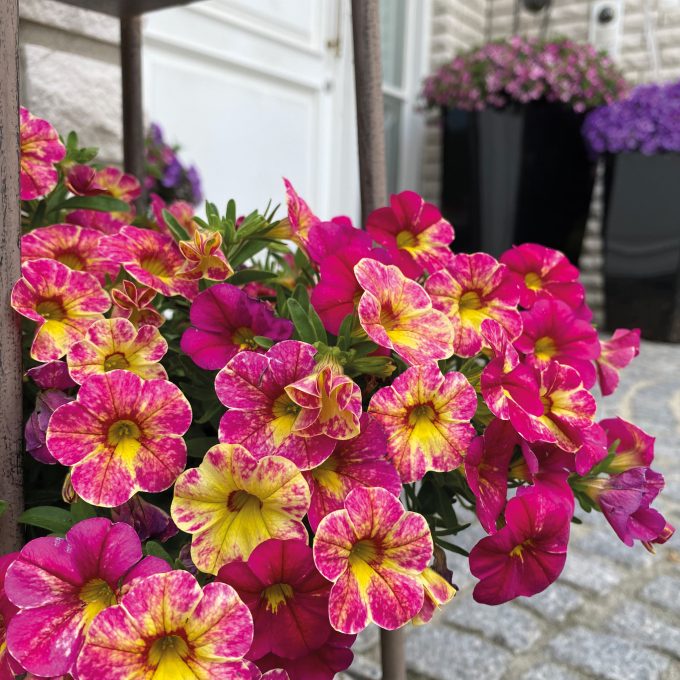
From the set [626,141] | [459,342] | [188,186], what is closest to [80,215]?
[459,342]

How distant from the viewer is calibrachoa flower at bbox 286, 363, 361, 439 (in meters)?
0.54

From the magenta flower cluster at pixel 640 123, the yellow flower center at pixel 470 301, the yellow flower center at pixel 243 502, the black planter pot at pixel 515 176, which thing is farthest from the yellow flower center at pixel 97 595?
the magenta flower cluster at pixel 640 123

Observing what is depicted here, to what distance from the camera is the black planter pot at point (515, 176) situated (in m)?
4.10

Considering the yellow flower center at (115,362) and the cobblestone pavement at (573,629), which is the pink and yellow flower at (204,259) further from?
the cobblestone pavement at (573,629)

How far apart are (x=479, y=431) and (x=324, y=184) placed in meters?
3.24

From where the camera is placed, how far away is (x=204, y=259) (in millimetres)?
681

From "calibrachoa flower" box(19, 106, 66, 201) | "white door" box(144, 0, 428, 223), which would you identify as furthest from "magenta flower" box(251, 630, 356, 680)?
"white door" box(144, 0, 428, 223)

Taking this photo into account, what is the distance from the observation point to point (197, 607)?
0.50 meters

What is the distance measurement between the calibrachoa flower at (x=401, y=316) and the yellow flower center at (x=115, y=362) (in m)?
0.23

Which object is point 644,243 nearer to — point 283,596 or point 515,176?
point 515,176

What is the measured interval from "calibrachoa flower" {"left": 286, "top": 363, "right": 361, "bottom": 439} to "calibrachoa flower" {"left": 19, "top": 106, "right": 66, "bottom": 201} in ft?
1.45

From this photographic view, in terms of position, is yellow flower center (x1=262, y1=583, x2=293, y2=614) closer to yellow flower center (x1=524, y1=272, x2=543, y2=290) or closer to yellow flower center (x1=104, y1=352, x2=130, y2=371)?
yellow flower center (x1=104, y1=352, x2=130, y2=371)

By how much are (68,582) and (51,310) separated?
10.7 inches

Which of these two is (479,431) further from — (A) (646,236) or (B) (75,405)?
(A) (646,236)
